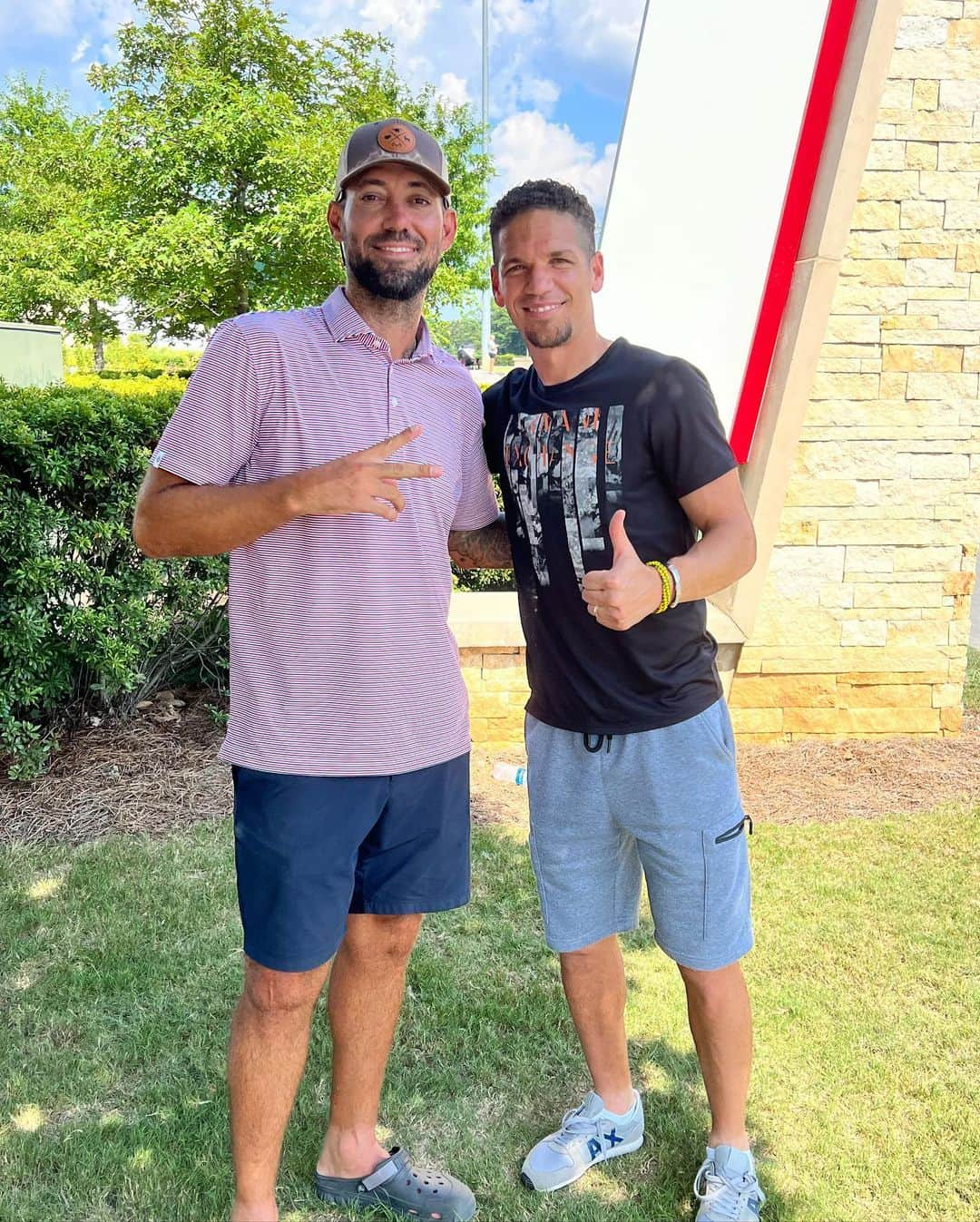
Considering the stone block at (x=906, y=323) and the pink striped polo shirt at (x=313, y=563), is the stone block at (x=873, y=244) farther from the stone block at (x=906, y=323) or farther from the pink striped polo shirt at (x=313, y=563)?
the pink striped polo shirt at (x=313, y=563)

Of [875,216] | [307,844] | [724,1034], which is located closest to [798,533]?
[875,216]

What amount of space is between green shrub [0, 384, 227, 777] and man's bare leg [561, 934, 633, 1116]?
10.1ft

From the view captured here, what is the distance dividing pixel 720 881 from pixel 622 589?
79 centimetres

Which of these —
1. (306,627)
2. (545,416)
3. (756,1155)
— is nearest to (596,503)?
(545,416)

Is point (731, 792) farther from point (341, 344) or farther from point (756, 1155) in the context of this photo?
point (341, 344)

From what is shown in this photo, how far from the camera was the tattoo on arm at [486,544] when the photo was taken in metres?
2.62

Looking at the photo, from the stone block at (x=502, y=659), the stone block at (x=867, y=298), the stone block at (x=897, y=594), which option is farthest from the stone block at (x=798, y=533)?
the stone block at (x=502, y=659)

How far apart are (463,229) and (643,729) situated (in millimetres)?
19162

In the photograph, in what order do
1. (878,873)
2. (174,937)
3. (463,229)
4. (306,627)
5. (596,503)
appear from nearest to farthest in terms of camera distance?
(306,627)
(596,503)
(174,937)
(878,873)
(463,229)

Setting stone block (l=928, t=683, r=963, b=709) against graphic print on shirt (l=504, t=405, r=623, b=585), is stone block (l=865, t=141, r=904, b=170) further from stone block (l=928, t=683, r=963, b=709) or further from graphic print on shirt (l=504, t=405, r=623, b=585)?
graphic print on shirt (l=504, t=405, r=623, b=585)

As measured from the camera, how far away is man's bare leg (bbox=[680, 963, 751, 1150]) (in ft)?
7.72

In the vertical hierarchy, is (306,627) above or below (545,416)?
below

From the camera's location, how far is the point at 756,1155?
2.63 metres

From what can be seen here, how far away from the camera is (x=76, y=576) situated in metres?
4.86
